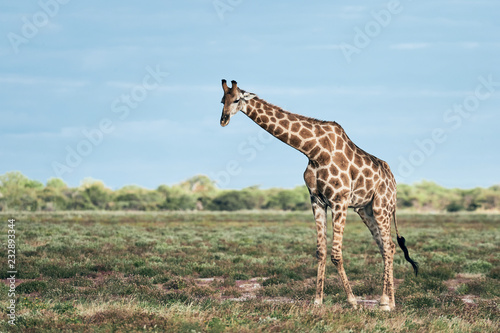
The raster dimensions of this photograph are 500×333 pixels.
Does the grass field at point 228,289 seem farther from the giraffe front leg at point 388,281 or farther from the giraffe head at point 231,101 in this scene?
the giraffe head at point 231,101

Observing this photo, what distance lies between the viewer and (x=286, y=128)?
11.3 m

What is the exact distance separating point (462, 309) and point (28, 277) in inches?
467

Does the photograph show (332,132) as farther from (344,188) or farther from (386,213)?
(386,213)

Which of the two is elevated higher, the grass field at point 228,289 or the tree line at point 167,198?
the tree line at point 167,198

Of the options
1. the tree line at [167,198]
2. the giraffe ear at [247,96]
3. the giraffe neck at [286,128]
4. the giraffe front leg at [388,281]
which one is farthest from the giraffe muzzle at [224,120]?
the tree line at [167,198]

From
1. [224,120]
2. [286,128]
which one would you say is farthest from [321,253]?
[224,120]

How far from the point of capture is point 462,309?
38.8 ft

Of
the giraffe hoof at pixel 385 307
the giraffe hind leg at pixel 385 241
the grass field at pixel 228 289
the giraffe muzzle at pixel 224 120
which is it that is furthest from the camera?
the giraffe hind leg at pixel 385 241

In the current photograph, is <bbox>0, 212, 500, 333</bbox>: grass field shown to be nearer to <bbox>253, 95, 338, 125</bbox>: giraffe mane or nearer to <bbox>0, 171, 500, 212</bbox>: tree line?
<bbox>253, 95, 338, 125</bbox>: giraffe mane

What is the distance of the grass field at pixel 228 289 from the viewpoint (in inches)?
350

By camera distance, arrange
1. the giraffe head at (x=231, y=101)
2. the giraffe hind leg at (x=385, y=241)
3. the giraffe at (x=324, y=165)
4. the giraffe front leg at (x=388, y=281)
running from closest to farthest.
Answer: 1. the giraffe head at (x=231, y=101)
2. the giraffe at (x=324, y=165)
3. the giraffe front leg at (x=388, y=281)
4. the giraffe hind leg at (x=385, y=241)

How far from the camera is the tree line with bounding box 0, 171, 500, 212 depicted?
104m

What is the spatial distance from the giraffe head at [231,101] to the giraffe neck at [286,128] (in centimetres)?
48

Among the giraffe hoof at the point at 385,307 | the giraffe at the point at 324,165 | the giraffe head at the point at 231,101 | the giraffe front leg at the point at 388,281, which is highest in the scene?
the giraffe head at the point at 231,101
